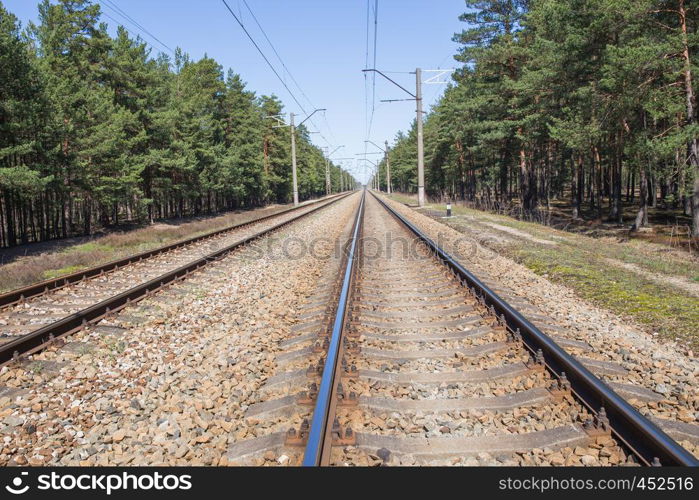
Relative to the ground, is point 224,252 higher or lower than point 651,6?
lower

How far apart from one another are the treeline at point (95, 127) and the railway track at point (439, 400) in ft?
48.8

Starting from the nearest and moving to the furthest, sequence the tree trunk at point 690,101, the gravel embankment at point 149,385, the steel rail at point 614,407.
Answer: the steel rail at point 614,407
the gravel embankment at point 149,385
the tree trunk at point 690,101

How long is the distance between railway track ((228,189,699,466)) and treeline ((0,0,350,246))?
1488 cm

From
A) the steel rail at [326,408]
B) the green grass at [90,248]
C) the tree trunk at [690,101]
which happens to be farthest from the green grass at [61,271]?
the tree trunk at [690,101]

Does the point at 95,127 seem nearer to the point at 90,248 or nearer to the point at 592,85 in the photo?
the point at 90,248

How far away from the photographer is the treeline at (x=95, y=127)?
16.0 m

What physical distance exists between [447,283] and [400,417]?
4.95 metres

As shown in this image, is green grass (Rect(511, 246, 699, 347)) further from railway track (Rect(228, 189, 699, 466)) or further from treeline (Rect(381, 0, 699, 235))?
treeline (Rect(381, 0, 699, 235))

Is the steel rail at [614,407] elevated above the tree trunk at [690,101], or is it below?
below

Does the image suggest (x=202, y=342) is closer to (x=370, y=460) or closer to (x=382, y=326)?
(x=382, y=326)

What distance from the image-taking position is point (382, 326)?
6.11 m

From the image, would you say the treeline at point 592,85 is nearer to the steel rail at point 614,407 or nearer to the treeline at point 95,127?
the steel rail at point 614,407

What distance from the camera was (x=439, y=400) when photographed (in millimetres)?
4031

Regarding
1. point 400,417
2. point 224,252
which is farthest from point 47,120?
point 400,417
